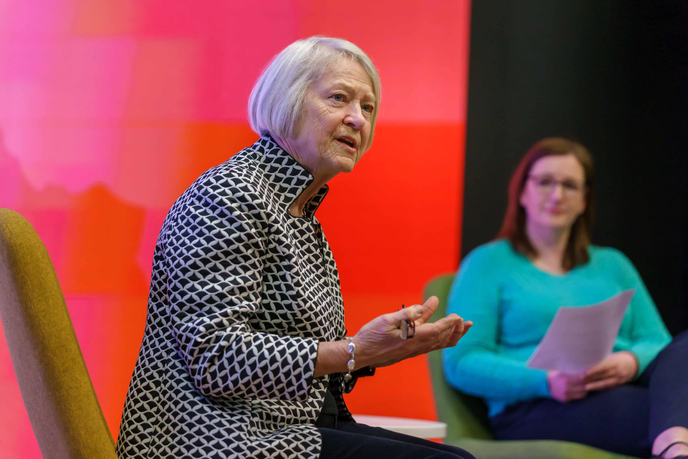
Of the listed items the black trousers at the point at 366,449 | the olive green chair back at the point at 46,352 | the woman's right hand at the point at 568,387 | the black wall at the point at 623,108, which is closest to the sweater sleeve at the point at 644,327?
the woman's right hand at the point at 568,387

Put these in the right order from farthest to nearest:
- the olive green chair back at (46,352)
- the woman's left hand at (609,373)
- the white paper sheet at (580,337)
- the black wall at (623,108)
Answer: the black wall at (623,108), the woman's left hand at (609,373), the white paper sheet at (580,337), the olive green chair back at (46,352)

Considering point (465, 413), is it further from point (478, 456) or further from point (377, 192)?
point (377, 192)

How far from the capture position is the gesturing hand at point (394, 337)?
0.93 metres

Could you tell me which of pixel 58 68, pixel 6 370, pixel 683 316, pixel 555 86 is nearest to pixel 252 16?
pixel 58 68

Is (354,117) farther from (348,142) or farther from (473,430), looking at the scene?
(473,430)

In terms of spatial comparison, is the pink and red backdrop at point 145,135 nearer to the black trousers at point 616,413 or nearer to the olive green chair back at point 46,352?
the black trousers at point 616,413

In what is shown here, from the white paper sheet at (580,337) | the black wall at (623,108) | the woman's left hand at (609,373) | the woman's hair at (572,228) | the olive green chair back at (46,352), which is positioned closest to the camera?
the olive green chair back at (46,352)

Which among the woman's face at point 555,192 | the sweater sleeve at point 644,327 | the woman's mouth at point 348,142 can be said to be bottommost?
the sweater sleeve at point 644,327

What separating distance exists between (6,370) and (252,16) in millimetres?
1561

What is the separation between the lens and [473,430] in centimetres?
184

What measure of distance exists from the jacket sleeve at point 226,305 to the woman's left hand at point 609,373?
1.09 m

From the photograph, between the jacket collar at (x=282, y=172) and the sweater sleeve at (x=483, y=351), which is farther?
the sweater sleeve at (x=483, y=351)

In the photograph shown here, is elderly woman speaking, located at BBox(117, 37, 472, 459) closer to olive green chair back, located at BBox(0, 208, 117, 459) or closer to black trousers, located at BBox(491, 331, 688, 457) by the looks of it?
olive green chair back, located at BBox(0, 208, 117, 459)

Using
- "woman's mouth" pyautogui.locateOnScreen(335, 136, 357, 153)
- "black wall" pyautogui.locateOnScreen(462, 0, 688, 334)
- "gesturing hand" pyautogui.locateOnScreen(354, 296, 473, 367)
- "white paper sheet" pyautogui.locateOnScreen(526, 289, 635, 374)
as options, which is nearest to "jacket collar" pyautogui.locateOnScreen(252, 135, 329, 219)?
"woman's mouth" pyautogui.locateOnScreen(335, 136, 357, 153)
